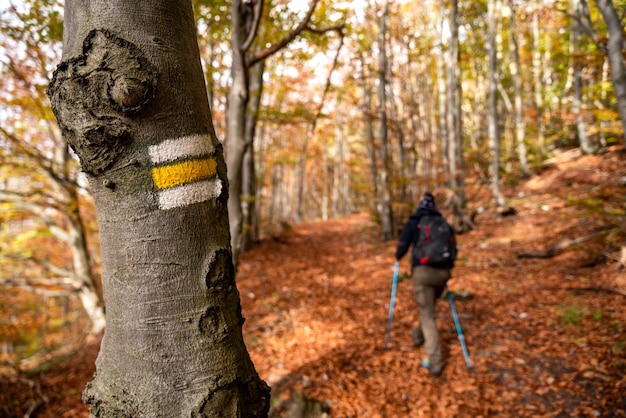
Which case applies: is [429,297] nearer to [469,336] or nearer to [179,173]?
[469,336]

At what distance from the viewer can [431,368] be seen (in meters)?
3.90

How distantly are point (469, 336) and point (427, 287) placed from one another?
48.6 inches

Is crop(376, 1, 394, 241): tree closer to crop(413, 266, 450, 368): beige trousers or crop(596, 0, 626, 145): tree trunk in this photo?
crop(413, 266, 450, 368): beige trousers

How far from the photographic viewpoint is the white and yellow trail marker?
2.72 ft

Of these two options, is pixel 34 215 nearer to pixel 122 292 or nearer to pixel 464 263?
pixel 122 292

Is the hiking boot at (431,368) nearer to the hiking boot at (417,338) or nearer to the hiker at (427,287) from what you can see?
the hiker at (427,287)

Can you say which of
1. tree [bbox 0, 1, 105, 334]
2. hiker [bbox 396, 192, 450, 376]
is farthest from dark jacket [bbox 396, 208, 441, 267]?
tree [bbox 0, 1, 105, 334]

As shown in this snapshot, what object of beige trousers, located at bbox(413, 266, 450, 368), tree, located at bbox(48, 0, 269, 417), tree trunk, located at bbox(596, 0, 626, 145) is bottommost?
beige trousers, located at bbox(413, 266, 450, 368)

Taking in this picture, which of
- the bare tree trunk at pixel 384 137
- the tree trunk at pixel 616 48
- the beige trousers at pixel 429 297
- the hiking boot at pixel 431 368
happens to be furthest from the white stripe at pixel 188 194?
the bare tree trunk at pixel 384 137

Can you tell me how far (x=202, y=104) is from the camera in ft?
3.05

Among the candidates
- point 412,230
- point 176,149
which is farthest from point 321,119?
point 176,149

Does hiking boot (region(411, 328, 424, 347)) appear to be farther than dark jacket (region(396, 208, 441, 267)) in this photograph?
Yes

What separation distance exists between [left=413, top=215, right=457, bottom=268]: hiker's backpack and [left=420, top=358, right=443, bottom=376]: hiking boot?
1.21 meters

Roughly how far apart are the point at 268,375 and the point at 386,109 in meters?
8.79
